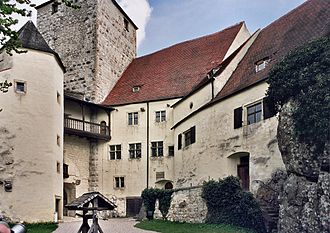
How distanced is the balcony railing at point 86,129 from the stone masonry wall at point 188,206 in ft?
31.1

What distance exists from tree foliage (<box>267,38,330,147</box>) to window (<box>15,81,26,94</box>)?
13765mm

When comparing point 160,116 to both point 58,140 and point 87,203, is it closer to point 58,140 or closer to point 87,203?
point 58,140

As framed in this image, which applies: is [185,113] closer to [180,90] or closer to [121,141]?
[180,90]

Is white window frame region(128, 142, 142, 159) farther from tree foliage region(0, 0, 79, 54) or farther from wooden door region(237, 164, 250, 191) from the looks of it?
tree foliage region(0, 0, 79, 54)

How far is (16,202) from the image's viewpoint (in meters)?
22.3

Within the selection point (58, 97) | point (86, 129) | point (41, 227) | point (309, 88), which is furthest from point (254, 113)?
point (86, 129)

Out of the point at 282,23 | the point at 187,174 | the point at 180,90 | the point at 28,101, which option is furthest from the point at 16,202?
the point at 282,23

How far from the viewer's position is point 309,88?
1358 centimetres

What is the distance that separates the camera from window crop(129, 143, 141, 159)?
108ft

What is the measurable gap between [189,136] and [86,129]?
894 cm

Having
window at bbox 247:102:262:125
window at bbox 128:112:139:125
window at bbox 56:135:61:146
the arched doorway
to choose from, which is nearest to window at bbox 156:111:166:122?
window at bbox 128:112:139:125

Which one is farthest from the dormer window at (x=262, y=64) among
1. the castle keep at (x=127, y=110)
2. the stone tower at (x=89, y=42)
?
the stone tower at (x=89, y=42)

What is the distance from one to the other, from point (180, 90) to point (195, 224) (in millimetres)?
13463

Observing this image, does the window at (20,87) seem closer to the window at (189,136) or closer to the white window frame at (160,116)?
the window at (189,136)
